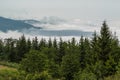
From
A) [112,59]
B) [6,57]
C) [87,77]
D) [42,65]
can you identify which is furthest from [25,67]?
[6,57]

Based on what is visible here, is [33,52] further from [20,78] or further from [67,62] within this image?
[67,62]

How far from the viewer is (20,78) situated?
58469mm

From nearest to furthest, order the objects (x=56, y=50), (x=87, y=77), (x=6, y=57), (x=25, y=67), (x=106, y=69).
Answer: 1. (x=87, y=77)
2. (x=25, y=67)
3. (x=106, y=69)
4. (x=56, y=50)
5. (x=6, y=57)

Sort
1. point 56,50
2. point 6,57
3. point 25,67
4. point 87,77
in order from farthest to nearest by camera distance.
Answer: point 6,57, point 56,50, point 25,67, point 87,77

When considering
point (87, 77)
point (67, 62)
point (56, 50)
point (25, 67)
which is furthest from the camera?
point (56, 50)

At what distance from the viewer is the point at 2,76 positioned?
6988 cm

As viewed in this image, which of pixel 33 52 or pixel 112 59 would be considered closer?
pixel 33 52

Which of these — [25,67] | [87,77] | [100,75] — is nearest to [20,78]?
[25,67]

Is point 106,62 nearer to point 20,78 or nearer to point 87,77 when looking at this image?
point 87,77

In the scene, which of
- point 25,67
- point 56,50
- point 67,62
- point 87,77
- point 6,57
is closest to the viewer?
point 87,77

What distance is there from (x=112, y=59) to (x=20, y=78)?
1972 centimetres

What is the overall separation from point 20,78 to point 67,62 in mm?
23234

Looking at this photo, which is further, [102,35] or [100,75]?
[102,35]

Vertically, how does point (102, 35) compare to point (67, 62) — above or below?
above
